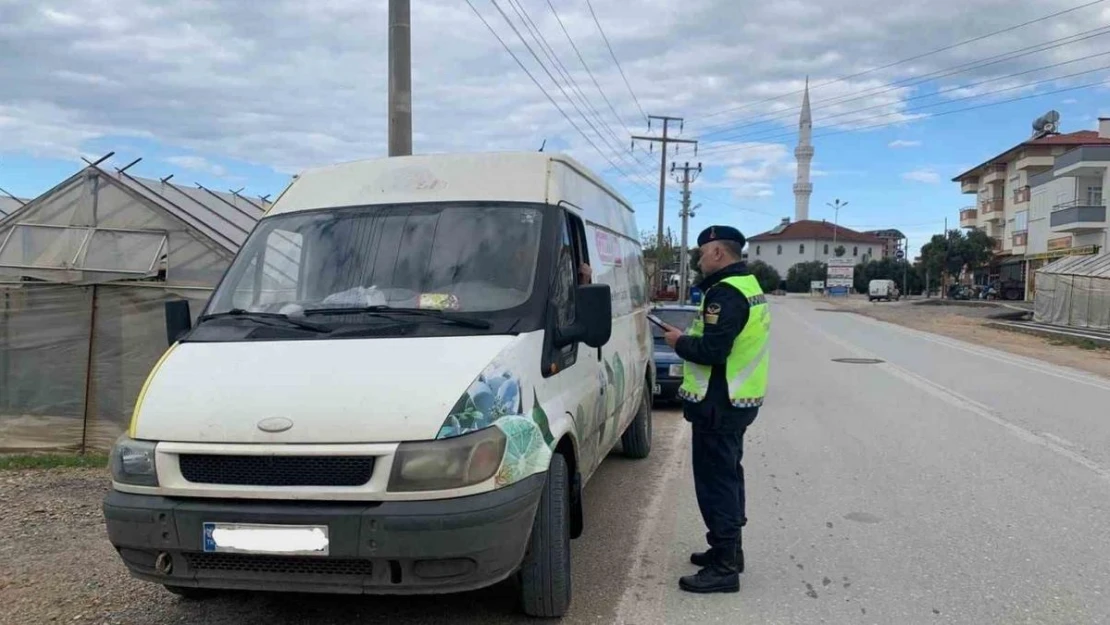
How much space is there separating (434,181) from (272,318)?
1.21 meters

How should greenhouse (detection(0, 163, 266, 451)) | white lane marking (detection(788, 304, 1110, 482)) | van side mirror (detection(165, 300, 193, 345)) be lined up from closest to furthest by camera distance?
van side mirror (detection(165, 300, 193, 345)) → white lane marking (detection(788, 304, 1110, 482)) → greenhouse (detection(0, 163, 266, 451))

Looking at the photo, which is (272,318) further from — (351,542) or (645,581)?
(645,581)

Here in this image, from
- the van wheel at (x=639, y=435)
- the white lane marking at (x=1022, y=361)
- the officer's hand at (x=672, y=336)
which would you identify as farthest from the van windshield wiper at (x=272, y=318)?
the white lane marking at (x=1022, y=361)

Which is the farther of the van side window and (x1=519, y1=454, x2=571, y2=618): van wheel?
the van side window

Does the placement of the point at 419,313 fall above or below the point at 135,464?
above

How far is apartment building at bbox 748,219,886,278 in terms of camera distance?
132125 mm

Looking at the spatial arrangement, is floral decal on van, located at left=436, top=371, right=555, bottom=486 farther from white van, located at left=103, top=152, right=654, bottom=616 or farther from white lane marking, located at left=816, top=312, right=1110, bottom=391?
white lane marking, located at left=816, top=312, right=1110, bottom=391

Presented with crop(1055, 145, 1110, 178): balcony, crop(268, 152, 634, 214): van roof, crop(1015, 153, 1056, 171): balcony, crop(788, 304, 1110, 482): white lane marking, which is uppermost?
crop(1015, 153, 1056, 171): balcony

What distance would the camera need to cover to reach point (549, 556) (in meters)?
3.81

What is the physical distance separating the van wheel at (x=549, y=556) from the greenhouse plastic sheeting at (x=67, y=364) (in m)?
5.56

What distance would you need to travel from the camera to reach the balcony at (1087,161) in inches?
1879

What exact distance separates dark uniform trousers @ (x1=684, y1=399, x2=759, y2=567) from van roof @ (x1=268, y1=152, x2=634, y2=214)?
4.79ft

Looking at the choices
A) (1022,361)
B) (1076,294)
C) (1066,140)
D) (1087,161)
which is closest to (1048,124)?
(1066,140)

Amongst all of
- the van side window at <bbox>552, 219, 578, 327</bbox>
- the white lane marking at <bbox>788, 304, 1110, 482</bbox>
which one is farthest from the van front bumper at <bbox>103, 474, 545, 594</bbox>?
the white lane marking at <bbox>788, 304, 1110, 482</bbox>
